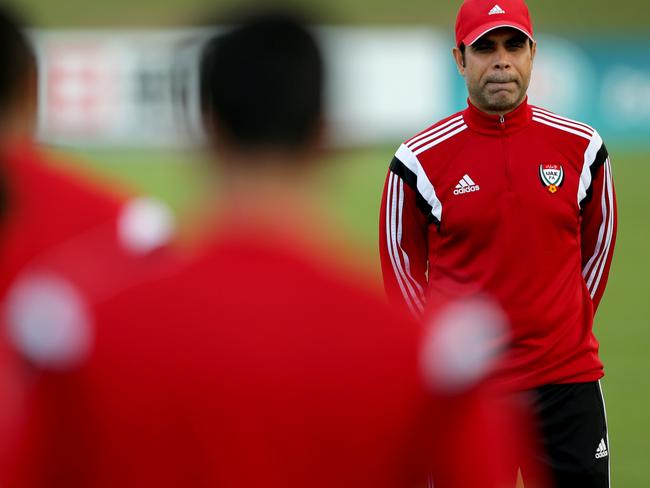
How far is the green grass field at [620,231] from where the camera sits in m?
2.08

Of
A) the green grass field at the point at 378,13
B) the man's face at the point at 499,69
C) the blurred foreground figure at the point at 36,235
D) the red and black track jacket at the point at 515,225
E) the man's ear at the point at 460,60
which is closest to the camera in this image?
the blurred foreground figure at the point at 36,235

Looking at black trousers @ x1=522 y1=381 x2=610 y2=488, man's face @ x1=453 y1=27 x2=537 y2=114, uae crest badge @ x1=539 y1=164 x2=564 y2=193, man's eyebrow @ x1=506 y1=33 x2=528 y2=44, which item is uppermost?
man's eyebrow @ x1=506 y1=33 x2=528 y2=44

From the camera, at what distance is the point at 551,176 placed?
3900 mm

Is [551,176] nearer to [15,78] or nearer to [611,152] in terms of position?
[15,78]

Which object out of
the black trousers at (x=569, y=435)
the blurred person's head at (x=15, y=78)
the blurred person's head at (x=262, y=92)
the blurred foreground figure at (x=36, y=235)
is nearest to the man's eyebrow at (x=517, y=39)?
the black trousers at (x=569, y=435)

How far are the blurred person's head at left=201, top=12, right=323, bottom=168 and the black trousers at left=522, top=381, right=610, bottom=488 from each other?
2511 mm

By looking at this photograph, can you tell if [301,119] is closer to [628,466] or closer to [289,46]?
[289,46]

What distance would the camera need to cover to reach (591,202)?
4.01 meters

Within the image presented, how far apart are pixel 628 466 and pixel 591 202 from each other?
7.38ft

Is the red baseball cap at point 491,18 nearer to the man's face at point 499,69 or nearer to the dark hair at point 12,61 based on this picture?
the man's face at point 499,69

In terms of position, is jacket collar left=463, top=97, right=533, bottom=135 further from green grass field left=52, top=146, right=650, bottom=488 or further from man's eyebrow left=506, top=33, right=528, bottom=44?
green grass field left=52, top=146, right=650, bottom=488

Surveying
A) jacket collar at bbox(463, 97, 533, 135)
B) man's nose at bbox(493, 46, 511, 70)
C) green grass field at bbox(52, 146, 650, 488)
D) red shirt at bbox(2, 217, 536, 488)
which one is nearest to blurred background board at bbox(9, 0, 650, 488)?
green grass field at bbox(52, 146, 650, 488)

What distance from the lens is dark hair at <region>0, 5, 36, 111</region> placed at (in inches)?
90.8

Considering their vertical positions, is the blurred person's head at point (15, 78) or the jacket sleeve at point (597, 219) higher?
the blurred person's head at point (15, 78)
